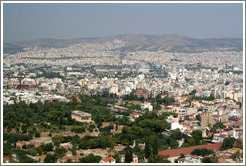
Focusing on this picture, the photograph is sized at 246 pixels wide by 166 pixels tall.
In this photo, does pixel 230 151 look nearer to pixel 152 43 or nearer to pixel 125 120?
pixel 125 120

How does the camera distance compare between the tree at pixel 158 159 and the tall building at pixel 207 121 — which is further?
the tall building at pixel 207 121

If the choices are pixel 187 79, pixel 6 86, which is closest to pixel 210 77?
pixel 187 79

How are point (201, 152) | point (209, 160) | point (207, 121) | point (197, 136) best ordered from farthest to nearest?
point (207, 121), point (197, 136), point (201, 152), point (209, 160)

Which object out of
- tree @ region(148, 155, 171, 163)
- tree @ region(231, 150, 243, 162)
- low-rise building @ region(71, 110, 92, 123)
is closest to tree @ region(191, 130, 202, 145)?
tree @ region(231, 150, 243, 162)

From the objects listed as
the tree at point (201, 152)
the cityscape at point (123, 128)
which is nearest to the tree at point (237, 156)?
the cityscape at point (123, 128)

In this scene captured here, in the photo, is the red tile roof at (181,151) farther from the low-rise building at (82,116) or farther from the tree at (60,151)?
the low-rise building at (82,116)

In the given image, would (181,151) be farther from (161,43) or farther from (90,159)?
(161,43)

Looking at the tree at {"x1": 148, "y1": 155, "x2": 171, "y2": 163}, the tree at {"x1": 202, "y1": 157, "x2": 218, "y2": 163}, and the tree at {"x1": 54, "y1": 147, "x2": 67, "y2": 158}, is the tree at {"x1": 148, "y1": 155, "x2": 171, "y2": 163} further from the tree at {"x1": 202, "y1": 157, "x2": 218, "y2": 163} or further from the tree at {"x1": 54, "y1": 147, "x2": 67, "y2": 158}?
the tree at {"x1": 54, "y1": 147, "x2": 67, "y2": 158}

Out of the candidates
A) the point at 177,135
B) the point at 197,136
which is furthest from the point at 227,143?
the point at 177,135

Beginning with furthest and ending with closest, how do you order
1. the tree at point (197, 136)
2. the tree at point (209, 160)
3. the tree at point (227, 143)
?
the tree at point (197, 136)
the tree at point (227, 143)
the tree at point (209, 160)
